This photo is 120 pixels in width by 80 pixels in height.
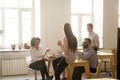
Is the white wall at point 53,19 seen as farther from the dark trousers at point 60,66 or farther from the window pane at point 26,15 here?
the dark trousers at point 60,66

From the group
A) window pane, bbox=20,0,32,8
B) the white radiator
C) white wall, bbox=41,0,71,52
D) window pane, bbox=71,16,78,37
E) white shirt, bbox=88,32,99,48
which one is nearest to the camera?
white shirt, bbox=88,32,99,48

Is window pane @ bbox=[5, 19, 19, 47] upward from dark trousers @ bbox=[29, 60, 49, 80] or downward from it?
upward

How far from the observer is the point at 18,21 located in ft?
21.3

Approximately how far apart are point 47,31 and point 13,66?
135 cm

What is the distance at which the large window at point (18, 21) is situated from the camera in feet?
20.9

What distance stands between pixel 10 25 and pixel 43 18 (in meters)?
0.99

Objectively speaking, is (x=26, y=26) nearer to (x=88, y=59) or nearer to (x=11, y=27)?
(x=11, y=27)

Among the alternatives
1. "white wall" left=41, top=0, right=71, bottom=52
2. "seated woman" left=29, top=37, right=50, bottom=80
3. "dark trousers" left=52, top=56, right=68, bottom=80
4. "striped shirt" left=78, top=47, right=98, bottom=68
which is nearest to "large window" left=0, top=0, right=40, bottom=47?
"white wall" left=41, top=0, right=71, bottom=52

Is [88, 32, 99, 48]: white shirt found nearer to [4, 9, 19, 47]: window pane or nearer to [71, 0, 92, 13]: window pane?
[71, 0, 92, 13]: window pane

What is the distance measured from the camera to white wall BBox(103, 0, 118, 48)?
6.93 meters

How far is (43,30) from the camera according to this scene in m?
6.33

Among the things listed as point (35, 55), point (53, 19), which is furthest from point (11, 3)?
point (35, 55)

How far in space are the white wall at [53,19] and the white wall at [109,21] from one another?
127 cm

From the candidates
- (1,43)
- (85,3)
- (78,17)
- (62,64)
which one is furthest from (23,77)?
(85,3)
